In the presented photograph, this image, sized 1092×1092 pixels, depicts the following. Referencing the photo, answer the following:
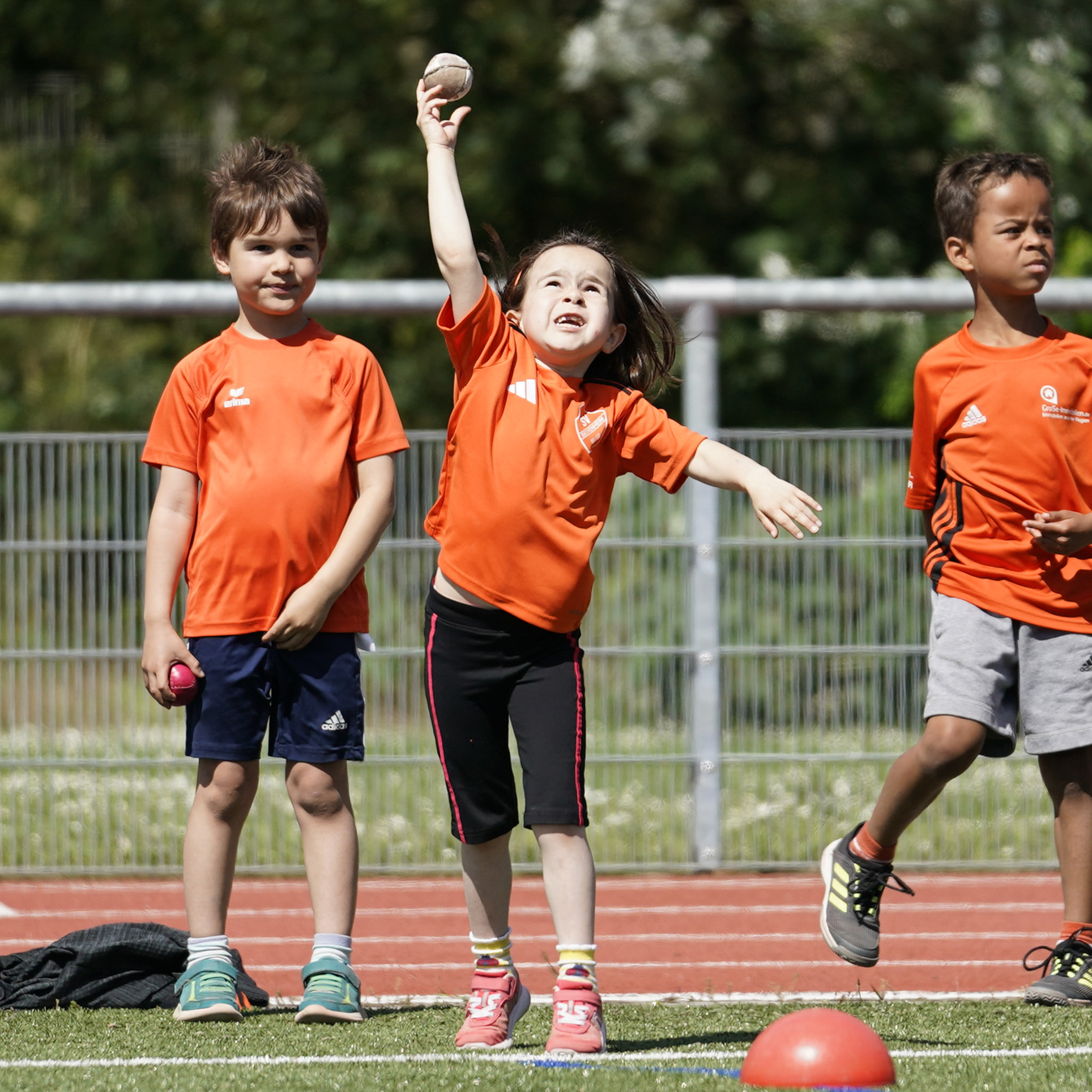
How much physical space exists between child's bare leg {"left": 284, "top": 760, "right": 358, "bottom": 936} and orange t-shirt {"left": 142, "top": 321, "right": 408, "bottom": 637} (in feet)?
1.18

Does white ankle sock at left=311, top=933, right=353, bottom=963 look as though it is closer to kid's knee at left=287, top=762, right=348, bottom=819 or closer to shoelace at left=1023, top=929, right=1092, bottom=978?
kid's knee at left=287, top=762, right=348, bottom=819

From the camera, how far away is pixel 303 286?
4277mm

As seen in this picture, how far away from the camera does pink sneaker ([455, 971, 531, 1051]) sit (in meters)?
3.70

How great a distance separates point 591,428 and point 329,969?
1.43 m

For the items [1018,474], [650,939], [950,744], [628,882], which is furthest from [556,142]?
[950,744]

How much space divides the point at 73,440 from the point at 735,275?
385 inches

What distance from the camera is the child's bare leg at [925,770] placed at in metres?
4.30

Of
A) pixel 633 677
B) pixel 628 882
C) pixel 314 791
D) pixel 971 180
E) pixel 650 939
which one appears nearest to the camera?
pixel 314 791

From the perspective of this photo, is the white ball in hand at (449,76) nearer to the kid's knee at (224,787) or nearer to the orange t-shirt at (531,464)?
the orange t-shirt at (531,464)

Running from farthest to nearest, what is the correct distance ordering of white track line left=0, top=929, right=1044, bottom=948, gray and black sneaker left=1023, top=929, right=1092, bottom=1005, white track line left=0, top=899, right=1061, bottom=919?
white track line left=0, top=899, right=1061, bottom=919, white track line left=0, top=929, right=1044, bottom=948, gray and black sneaker left=1023, top=929, right=1092, bottom=1005

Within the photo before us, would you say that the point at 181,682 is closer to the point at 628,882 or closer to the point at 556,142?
the point at 628,882

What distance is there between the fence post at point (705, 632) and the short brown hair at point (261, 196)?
271 cm

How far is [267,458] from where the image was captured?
4.16 m

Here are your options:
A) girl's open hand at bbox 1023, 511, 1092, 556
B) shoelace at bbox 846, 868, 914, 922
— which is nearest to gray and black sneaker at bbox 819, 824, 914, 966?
shoelace at bbox 846, 868, 914, 922
